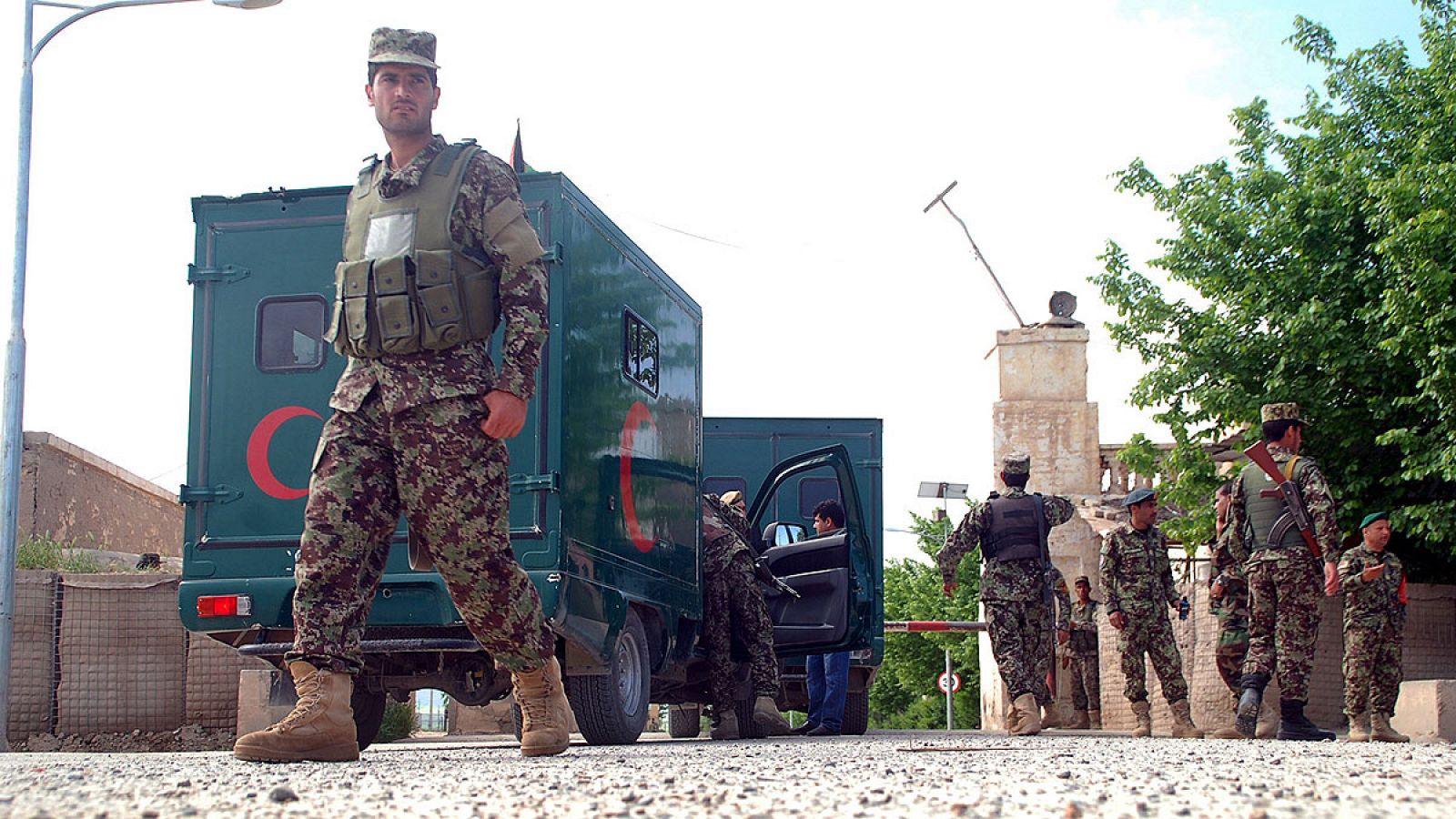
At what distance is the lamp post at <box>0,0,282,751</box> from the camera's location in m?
11.4

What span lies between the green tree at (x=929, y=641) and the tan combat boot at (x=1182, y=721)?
2658cm

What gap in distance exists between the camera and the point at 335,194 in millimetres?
8242

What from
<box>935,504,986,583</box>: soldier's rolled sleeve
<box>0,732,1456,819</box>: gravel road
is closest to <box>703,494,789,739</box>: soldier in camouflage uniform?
<box>935,504,986,583</box>: soldier's rolled sleeve

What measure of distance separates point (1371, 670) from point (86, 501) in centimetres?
1332

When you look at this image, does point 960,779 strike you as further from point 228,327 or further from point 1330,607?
point 1330,607

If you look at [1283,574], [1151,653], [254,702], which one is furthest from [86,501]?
[1283,574]

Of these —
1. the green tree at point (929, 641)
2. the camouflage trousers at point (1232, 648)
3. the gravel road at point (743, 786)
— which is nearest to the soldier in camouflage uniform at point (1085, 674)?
the camouflage trousers at point (1232, 648)

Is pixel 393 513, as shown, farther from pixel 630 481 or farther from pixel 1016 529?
pixel 1016 529

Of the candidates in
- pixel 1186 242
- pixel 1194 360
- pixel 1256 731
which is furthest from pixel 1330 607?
pixel 1186 242

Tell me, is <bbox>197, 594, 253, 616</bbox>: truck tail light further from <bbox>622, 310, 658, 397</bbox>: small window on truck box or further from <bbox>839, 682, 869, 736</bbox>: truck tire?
<bbox>839, 682, 869, 736</bbox>: truck tire

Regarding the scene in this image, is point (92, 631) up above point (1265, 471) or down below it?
below

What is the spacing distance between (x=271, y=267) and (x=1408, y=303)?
34.7 feet

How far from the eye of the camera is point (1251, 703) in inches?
378

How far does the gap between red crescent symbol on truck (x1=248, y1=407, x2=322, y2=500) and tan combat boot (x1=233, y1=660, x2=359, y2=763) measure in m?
2.68
